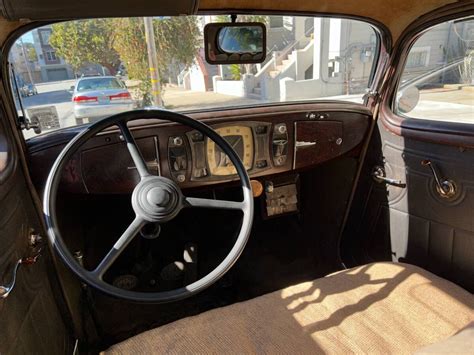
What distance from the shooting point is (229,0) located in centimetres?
140

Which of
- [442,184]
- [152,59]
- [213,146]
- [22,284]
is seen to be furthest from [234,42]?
[22,284]

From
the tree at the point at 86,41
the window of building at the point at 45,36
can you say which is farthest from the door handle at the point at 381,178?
the window of building at the point at 45,36

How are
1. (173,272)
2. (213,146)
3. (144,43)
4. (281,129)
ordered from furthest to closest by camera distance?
1. (173,272)
2. (281,129)
3. (213,146)
4. (144,43)

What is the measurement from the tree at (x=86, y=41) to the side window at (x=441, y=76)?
141cm

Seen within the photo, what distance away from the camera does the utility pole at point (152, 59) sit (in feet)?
4.58

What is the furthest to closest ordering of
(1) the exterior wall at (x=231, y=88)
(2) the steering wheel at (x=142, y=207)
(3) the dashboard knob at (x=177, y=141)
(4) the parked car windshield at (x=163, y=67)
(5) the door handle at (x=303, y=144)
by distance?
(5) the door handle at (x=303, y=144) < (1) the exterior wall at (x=231, y=88) < (3) the dashboard knob at (x=177, y=141) < (4) the parked car windshield at (x=163, y=67) < (2) the steering wheel at (x=142, y=207)

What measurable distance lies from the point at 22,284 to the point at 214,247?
4.08ft

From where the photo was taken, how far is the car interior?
117 cm

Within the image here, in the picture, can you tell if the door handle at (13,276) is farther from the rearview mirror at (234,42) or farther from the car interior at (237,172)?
the rearview mirror at (234,42)

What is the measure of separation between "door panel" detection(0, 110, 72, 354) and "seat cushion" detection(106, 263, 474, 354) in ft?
0.91

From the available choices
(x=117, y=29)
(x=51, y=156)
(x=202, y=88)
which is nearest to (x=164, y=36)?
(x=117, y=29)

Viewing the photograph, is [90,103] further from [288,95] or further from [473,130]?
[473,130]

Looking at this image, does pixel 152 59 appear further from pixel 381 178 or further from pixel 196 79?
pixel 381 178

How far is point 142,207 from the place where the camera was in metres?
1.24
